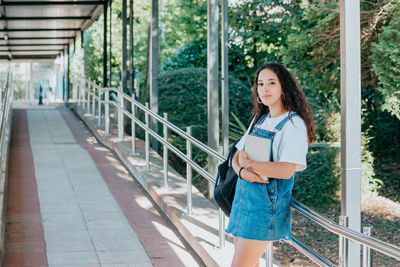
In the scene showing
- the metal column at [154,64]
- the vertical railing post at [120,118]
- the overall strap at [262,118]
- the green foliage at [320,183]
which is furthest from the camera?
the metal column at [154,64]

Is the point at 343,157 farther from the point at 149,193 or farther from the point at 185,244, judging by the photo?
the point at 149,193

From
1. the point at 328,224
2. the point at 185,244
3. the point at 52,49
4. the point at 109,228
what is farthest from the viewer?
the point at 52,49

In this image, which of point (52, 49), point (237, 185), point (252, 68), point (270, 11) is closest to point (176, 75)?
point (270, 11)

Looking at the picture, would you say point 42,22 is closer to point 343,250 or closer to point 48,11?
point 48,11

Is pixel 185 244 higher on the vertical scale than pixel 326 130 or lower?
lower

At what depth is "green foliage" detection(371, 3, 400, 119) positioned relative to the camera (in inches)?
269

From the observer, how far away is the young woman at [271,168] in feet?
8.61

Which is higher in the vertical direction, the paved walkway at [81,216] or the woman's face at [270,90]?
the woman's face at [270,90]

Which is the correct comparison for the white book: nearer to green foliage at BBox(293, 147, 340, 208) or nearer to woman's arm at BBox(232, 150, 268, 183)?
woman's arm at BBox(232, 150, 268, 183)

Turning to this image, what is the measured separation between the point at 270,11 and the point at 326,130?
3385 mm

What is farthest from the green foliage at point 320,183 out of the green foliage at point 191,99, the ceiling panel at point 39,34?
the ceiling panel at point 39,34

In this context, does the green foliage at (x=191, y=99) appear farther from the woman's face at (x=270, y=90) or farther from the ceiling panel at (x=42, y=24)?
the ceiling panel at (x=42, y=24)

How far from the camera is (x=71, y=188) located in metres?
6.89

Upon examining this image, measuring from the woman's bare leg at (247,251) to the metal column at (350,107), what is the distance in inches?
17.7
